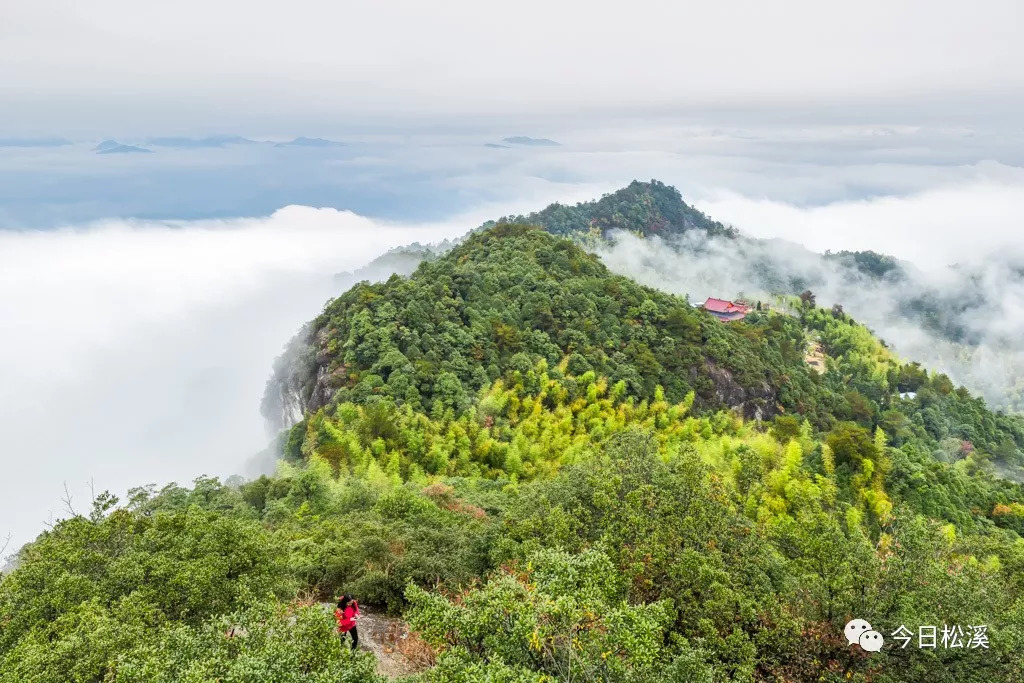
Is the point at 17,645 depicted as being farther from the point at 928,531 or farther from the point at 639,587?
the point at 928,531

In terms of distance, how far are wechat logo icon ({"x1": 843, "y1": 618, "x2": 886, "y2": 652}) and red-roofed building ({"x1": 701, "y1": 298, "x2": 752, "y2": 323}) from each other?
57.1 meters

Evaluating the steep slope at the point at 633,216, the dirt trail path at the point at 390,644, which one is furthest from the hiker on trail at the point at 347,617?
the steep slope at the point at 633,216

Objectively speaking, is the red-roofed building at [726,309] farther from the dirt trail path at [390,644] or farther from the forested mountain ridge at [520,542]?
the dirt trail path at [390,644]

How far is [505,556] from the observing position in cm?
1243

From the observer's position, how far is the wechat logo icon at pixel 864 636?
940 centimetres

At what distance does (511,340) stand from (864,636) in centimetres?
2552

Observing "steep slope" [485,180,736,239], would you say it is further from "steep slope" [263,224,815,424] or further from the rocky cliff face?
the rocky cliff face

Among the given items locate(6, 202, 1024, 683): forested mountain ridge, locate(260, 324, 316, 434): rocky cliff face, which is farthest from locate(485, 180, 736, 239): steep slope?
locate(6, 202, 1024, 683): forested mountain ridge

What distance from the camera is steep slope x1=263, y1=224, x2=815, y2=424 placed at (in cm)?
3077

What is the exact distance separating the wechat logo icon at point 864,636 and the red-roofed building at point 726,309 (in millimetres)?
57098

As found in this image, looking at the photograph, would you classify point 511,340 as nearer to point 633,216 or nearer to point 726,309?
point 726,309

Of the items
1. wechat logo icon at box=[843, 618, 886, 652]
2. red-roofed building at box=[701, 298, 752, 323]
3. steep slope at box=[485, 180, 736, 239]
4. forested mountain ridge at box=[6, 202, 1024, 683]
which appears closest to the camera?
forested mountain ridge at box=[6, 202, 1024, 683]

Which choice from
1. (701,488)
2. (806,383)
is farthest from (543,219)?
(701,488)

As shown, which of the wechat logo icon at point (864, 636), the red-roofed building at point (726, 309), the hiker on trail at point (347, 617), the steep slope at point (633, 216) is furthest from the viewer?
the steep slope at point (633, 216)
